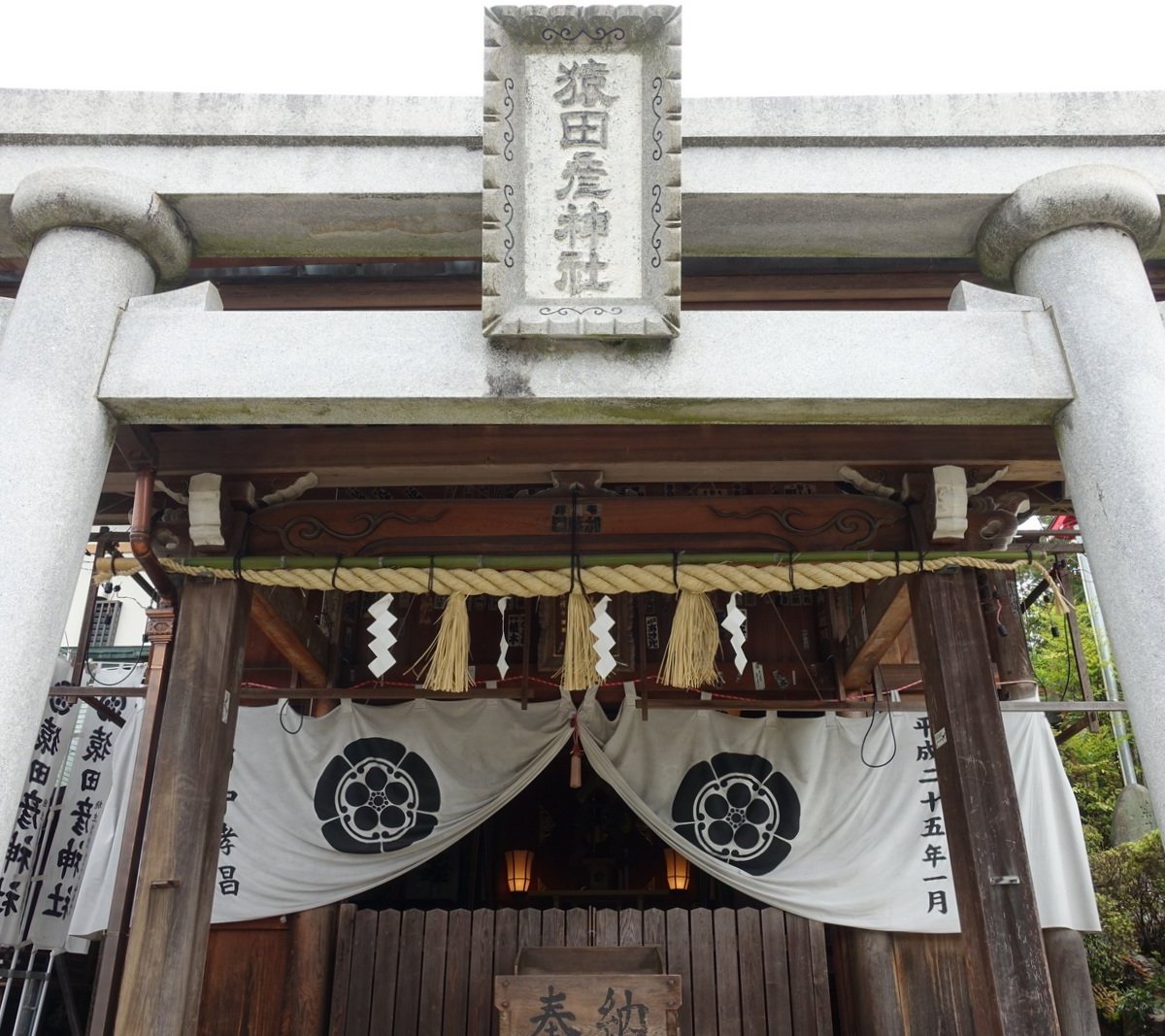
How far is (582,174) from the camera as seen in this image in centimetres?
361

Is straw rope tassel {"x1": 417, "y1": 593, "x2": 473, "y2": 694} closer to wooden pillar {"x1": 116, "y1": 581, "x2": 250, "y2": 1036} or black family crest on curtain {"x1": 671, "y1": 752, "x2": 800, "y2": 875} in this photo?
wooden pillar {"x1": 116, "y1": 581, "x2": 250, "y2": 1036}

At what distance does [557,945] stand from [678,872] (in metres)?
2.98

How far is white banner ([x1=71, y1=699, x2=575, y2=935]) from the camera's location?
21.8 feet

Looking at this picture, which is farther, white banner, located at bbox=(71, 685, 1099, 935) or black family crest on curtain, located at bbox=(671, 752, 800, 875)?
black family crest on curtain, located at bbox=(671, 752, 800, 875)

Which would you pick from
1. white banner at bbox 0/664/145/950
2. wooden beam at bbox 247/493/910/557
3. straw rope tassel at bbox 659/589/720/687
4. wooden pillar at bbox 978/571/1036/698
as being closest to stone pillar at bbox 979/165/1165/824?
wooden beam at bbox 247/493/910/557

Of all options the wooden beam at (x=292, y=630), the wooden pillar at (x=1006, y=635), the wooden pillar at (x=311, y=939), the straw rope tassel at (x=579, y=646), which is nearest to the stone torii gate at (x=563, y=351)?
the straw rope tassel at (x=579, y=646)

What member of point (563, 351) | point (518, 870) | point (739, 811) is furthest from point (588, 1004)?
point (563, 351)

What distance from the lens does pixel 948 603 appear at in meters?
5.09

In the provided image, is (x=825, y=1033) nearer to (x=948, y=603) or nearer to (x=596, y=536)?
(x=948, y=603)

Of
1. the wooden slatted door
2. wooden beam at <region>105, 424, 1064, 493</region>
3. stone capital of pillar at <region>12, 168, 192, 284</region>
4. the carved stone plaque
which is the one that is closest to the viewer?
the carved stone plaque

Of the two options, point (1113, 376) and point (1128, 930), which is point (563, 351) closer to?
point (1113, 376)

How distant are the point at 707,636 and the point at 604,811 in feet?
19.3

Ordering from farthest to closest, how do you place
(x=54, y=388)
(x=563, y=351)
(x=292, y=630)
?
(x=292, y=630)
(x=563, y=351)
(x=54, y=388)

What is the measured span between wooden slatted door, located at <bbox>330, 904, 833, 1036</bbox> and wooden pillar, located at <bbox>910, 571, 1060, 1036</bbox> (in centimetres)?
279
